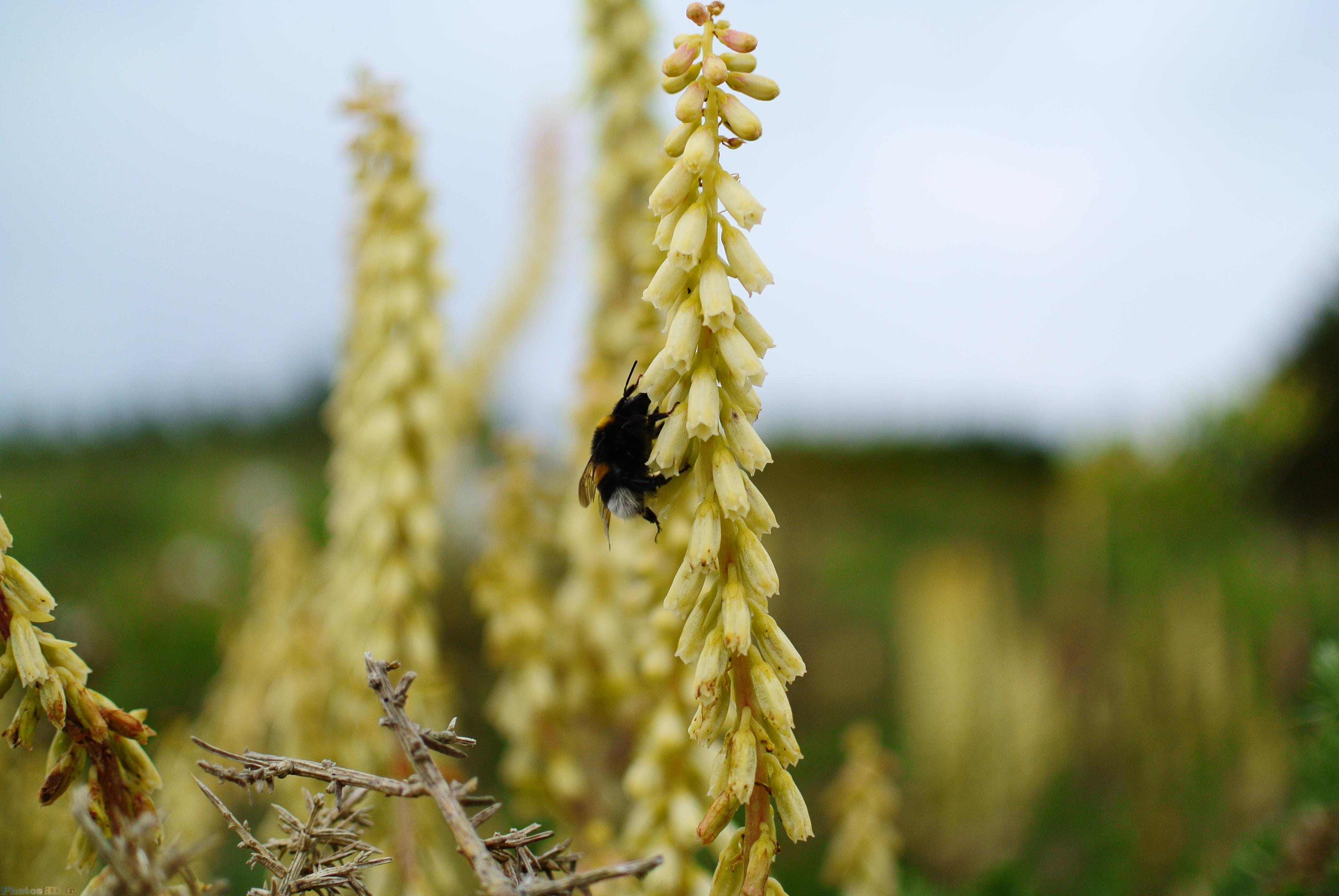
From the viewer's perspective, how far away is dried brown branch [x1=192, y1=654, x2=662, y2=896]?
1.03m

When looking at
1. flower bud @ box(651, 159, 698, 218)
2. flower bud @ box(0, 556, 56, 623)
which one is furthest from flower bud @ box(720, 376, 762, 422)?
flower bud @ box(0, 556, 56, 623)

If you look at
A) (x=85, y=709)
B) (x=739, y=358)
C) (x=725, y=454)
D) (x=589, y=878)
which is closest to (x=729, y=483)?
(x=725, y=454)

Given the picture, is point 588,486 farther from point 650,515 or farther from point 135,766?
point 135,766

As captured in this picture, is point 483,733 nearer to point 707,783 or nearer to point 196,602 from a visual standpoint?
point 196,602

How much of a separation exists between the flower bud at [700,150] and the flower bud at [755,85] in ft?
0.30

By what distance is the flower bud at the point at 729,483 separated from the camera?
112cm

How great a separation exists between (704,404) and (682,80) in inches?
17.1

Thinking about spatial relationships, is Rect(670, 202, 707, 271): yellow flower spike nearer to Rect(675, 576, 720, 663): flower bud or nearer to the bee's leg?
Rect(675, 576, 720, 663): flower bud

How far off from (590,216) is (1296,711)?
7.97 feet

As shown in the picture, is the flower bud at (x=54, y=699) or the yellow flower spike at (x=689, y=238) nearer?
Answer: the flower bud at (x=54, y=699)

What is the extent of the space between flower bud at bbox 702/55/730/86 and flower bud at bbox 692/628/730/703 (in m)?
0.70

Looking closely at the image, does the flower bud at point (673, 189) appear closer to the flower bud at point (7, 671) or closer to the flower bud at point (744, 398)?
the flower bud at point (744, 398)

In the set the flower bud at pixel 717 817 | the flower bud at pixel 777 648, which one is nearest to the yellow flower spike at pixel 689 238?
the flower bud at pixel 777 648

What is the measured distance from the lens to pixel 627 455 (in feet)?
5.45
